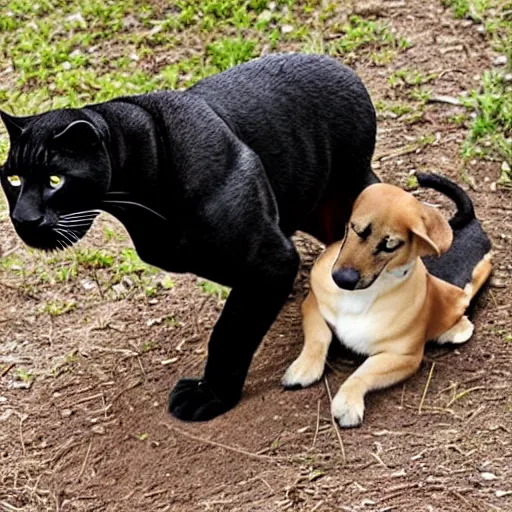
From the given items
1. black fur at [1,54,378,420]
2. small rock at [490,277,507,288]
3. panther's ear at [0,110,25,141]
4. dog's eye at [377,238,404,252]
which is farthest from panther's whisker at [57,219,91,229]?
small rock at [490,277,507,288]

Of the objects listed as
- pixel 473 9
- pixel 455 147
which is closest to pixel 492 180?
pixel 455 147

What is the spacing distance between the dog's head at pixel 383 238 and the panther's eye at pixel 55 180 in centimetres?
97

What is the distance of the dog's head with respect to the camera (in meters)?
3.58

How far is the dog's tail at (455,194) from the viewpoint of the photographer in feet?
14.0

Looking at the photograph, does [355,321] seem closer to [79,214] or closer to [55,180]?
[79,214]

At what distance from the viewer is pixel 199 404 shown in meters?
3.78

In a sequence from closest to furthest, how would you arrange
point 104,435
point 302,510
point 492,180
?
point 302,510
point 104,435
point 492,180

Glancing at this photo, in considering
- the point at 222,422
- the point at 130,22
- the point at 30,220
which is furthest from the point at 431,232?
the point at 130,22

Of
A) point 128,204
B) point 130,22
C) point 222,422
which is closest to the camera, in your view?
point 128,204

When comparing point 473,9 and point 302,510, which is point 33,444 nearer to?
point 302,510

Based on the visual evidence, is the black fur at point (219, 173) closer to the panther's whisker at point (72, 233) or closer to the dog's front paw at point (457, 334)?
the panther's whisker at point (72, 233)

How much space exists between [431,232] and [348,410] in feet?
2.11

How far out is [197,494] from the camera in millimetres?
3475

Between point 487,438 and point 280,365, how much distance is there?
82 centimetres
